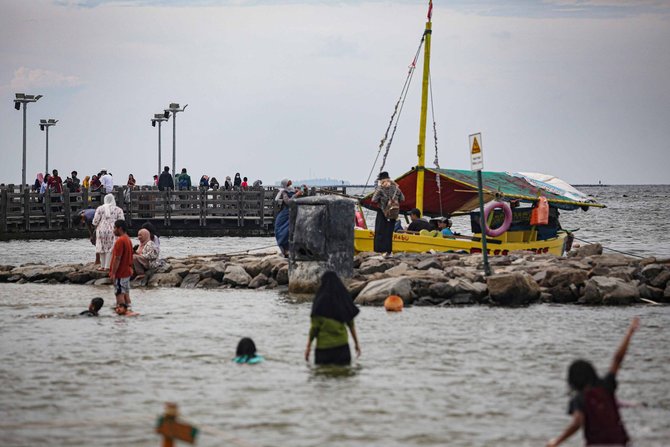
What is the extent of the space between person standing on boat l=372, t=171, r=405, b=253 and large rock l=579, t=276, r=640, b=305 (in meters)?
4.91

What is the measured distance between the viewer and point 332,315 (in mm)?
10922

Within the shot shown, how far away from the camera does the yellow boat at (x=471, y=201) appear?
2509 centimetres

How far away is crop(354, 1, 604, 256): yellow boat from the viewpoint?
82.3ft

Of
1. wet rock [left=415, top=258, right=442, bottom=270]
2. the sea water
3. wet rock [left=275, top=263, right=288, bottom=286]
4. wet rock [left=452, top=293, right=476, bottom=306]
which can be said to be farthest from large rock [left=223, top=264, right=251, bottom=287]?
wet rock [left=452, top=293, right=476, bottom=306]

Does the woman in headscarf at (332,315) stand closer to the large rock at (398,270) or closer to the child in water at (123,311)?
the child in water at (123,311)

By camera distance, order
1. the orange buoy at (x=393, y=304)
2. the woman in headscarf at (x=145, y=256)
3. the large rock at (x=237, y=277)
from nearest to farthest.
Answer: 1. the orange buoy at (x=393, y=304)
2. the large rock at (x=237, y=277)
3. the woman in headscarf at (x=145, y=256)

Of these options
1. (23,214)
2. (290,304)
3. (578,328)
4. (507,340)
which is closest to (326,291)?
(507,340)

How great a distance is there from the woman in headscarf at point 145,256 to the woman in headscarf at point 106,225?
23.0 inches

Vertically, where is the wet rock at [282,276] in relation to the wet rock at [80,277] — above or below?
above

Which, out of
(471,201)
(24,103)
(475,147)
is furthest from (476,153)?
(24,103)

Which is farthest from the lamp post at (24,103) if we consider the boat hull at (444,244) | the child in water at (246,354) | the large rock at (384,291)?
the child in water at (246,354)

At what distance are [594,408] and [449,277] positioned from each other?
1274 centimetres

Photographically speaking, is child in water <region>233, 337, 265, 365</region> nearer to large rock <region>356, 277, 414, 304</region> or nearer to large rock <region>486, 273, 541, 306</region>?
large rock <region>356, 277, 414, 304</region>

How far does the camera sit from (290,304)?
18.0 meters
